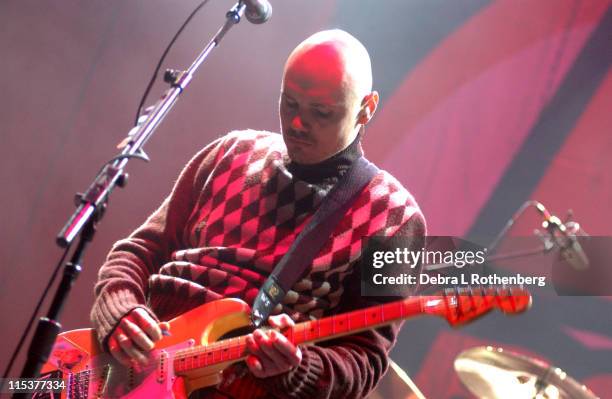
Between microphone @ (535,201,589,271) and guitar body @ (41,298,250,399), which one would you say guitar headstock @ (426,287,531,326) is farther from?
microphone @ (535,201,589,271)

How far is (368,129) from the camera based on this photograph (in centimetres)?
320

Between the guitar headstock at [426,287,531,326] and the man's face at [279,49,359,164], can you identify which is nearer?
the guitar headstock at [426,287,531,326]

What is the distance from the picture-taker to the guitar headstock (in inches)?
64.6

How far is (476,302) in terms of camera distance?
1673mm

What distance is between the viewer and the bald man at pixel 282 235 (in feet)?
6.06

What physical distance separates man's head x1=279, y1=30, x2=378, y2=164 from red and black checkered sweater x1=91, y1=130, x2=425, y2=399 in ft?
0.23

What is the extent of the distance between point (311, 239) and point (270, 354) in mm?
392

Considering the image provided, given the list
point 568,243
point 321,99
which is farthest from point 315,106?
point 568,243

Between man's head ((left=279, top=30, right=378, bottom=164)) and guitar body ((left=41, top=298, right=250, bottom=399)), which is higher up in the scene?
man's head ((left=279, top=30, right=378, bottom=164))

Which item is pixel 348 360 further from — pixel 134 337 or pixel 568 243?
pixel 568 243

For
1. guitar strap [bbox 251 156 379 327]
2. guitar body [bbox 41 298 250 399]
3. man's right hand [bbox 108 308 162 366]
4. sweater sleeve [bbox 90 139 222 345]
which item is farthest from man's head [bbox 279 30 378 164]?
man's right hand [bbox 108 308 162 366]

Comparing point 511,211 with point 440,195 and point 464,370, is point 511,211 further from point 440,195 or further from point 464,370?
point 464,370

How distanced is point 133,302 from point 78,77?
5.17 ft

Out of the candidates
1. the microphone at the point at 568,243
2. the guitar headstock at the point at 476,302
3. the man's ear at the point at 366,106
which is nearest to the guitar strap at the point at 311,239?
the man's ear at the point at 366,106
